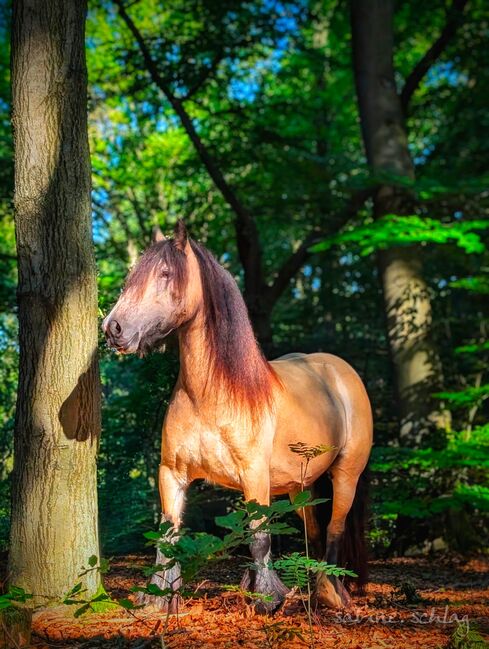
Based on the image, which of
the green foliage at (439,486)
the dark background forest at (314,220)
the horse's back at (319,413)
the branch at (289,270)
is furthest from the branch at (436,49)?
the horse's back at (319,413)

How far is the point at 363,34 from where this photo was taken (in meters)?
10.0

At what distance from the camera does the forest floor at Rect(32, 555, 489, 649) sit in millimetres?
3143

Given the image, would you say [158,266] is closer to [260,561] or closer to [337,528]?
[260,561]

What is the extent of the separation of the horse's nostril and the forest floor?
3.68ft

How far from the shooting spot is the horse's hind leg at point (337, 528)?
4.29m

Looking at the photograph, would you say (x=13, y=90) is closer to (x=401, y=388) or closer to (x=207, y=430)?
(x=207, y=430)

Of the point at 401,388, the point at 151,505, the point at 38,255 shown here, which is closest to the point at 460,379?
the point at 401,388

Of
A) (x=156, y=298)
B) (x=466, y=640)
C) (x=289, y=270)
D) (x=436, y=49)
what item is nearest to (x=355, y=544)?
(x=466, y=640)

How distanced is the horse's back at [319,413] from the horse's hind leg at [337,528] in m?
0.12

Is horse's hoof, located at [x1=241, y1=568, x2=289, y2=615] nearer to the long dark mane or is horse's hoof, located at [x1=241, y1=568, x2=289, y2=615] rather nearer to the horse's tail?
the long dark mane

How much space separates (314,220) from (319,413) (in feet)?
27.9

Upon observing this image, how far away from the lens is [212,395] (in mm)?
3814

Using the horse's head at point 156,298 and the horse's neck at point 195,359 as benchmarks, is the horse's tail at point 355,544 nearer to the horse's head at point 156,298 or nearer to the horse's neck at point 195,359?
the horse's neck at point 195,359

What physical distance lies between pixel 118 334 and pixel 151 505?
15.8 feet
